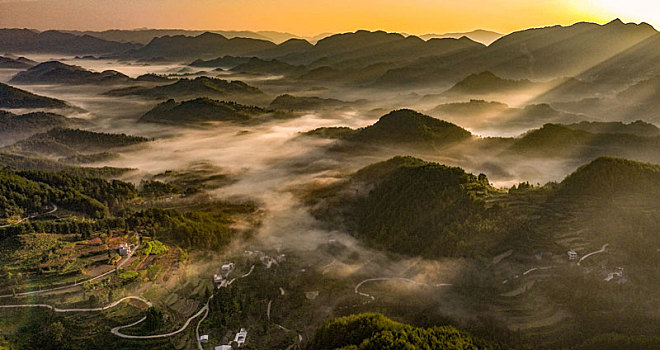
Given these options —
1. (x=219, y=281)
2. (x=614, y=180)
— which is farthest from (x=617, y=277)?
(x=219, y=281)

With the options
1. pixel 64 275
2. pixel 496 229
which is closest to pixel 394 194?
pixel 496 229

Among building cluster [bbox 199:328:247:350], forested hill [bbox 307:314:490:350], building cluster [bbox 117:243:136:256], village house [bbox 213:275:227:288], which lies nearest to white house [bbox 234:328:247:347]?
building cluster [bbox 199:328:247:350]

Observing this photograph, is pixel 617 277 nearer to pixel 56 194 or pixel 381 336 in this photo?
pixel 381 336

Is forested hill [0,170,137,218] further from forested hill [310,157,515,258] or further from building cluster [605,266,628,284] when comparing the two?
building cluster [605,266,628,284]

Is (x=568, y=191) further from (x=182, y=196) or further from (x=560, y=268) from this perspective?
(x=182, y=196)

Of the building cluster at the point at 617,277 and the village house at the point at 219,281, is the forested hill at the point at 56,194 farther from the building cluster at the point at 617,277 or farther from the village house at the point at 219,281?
the building cluster at the point at 617,277
